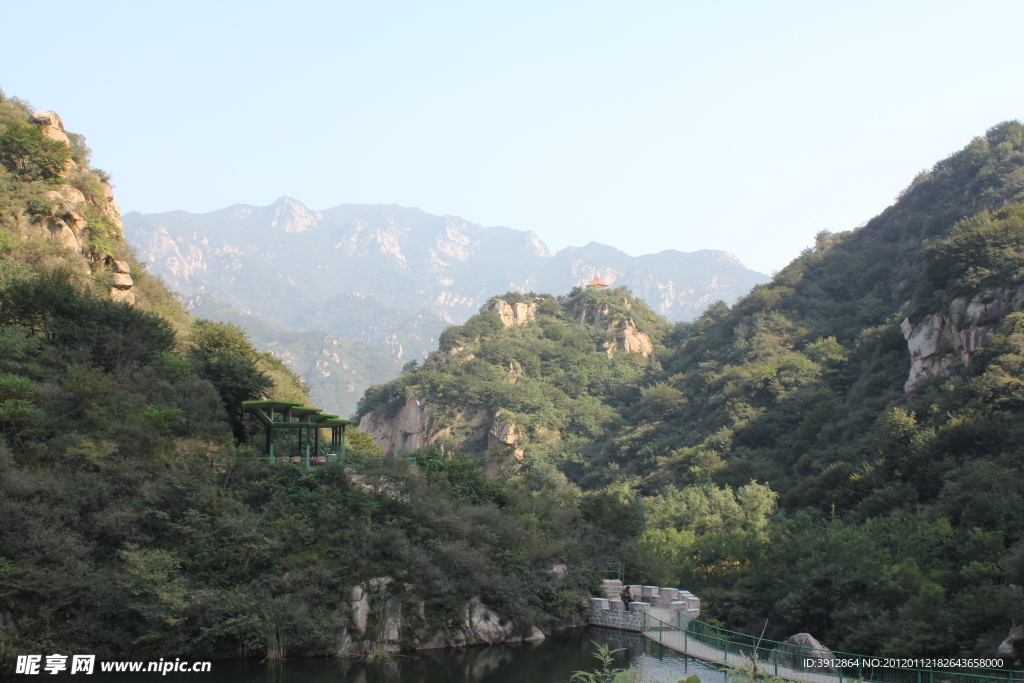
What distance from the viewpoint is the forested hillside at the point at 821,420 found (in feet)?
78.9

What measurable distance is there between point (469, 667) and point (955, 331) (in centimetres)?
2857

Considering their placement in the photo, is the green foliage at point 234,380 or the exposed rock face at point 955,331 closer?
the green foliage at point 234,380

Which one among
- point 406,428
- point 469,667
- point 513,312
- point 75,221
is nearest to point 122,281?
point 75,221

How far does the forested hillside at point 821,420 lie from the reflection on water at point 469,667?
4674 mm

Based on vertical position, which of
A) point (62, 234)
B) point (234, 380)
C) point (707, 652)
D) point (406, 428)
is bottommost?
point (707, 652)

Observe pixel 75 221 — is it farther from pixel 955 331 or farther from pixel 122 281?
pixel 955 331

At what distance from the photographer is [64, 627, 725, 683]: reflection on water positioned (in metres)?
Answer: 19.5

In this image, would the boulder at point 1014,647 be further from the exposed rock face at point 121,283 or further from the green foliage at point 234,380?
the exposed rock face at point 121,283

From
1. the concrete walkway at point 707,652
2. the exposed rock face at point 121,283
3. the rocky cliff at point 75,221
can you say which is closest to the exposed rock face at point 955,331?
the concrete walkway at point 707,652

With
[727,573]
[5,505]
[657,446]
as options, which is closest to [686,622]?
[727,573]

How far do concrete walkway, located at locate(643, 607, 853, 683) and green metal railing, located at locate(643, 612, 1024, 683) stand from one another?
0.07ft

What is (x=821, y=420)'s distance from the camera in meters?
48.8

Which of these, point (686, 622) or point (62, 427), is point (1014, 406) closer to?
point (686, 622)

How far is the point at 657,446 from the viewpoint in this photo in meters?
60.7
